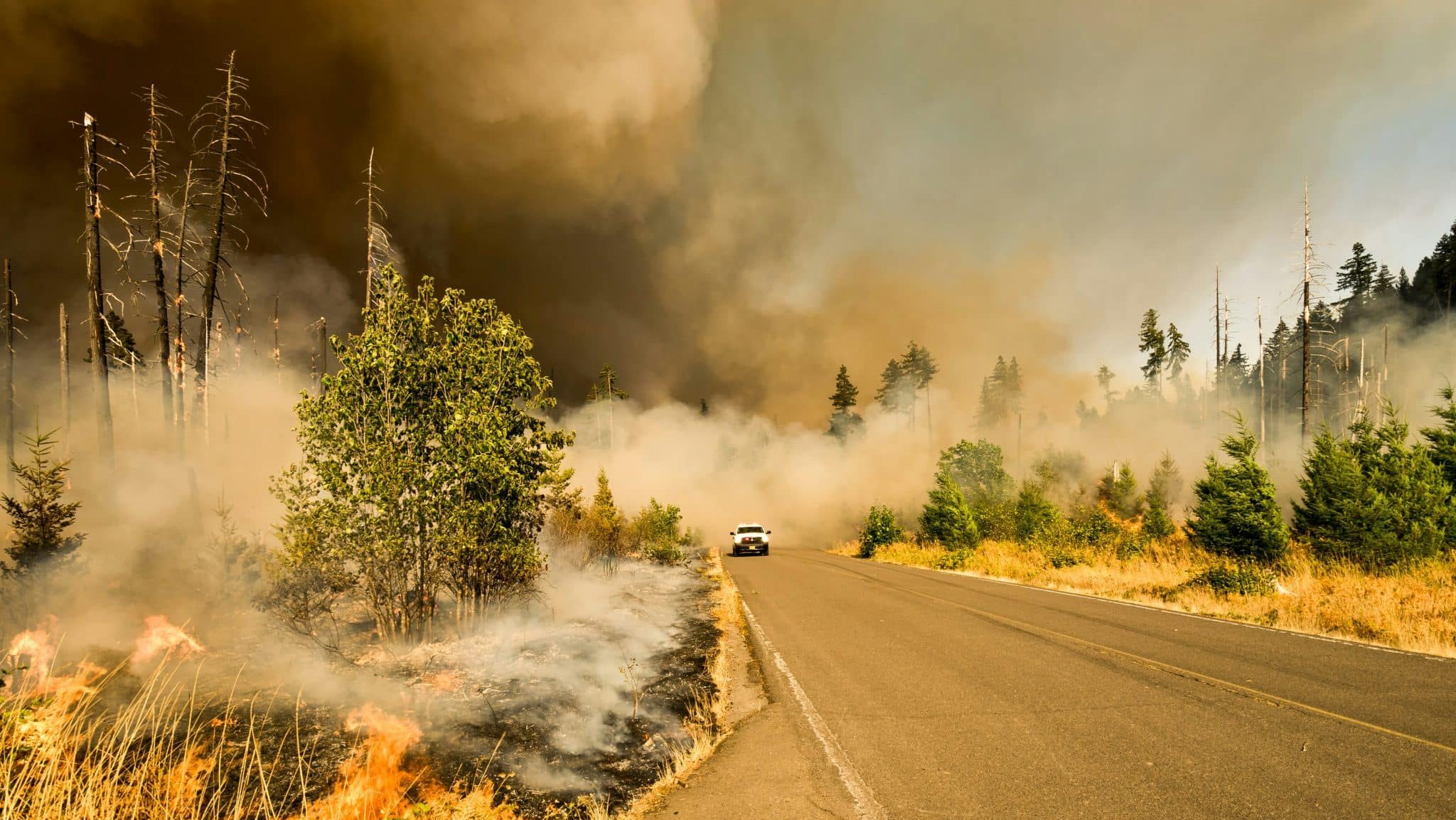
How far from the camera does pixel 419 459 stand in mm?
9617

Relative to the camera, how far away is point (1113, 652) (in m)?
8.45

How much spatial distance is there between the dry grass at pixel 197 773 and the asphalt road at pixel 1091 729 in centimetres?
233

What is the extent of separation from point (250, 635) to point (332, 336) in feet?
17.3

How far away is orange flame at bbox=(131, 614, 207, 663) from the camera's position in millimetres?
9234

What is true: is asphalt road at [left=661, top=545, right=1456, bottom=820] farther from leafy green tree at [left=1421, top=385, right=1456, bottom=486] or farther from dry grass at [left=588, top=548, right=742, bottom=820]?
leafy green tree at [left=1421, top=385, right=1456, bottom=486]

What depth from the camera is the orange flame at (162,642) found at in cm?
923

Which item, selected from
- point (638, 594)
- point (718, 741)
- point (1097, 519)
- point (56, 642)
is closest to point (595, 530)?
point (638, 594)

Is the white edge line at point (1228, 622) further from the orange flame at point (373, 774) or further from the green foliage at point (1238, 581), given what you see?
the orange flame at point (373, 774)

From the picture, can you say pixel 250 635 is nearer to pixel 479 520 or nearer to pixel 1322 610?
pixel 479 520

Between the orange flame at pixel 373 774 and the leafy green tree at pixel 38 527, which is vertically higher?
the leafy green tree at pixel 38 527

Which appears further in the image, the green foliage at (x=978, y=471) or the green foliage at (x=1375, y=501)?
the green foliage at (x=978, y=471)

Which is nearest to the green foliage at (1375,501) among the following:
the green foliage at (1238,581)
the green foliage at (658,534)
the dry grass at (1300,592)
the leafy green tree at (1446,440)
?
the leafy green tree at (1446,440)

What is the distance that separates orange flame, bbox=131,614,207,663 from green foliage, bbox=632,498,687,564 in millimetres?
18278

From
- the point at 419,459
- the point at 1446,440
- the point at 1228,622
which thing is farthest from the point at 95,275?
the point at 1446,440
